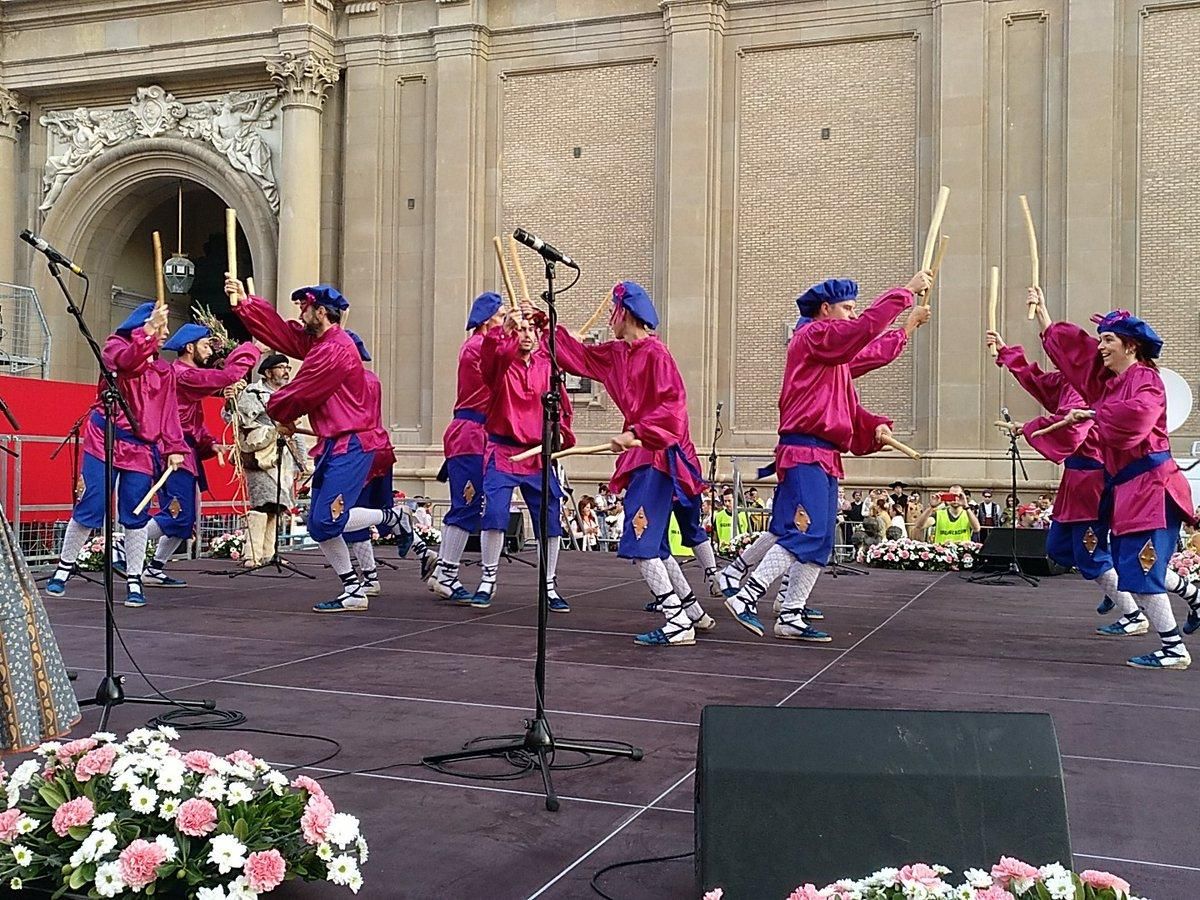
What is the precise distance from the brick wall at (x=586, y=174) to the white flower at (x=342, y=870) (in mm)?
17659

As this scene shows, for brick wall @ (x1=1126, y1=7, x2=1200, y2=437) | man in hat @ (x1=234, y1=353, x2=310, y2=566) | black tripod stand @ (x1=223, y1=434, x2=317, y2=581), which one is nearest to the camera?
black tripod stand @ (x1=223, y1=434, x2=317, y2=581)

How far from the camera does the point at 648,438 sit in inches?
277

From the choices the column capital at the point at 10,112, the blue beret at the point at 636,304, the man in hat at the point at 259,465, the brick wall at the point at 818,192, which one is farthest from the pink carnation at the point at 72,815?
the column capital at the point at 10,112

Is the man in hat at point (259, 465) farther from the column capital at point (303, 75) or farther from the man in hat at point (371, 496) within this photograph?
the column capital at point (303, 75)

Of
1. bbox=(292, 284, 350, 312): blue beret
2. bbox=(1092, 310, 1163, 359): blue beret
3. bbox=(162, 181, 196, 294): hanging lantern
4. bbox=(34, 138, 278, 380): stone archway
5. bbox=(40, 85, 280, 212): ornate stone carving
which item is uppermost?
bbox=(40, 85, 280, 212): ornate stone carving

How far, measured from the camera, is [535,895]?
303cm

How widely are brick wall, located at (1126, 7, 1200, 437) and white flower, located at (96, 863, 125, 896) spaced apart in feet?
58.8

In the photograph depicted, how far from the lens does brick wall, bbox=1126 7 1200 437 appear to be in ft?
59.2

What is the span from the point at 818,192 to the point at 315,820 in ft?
58.7

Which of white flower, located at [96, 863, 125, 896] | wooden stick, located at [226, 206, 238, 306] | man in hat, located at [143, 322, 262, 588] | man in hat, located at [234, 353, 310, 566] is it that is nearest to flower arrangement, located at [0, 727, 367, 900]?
white flower, located at [96, 863, 125, 896]

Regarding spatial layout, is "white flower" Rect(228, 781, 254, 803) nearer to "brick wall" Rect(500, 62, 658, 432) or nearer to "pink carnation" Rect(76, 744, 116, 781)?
"pink carnation" Rect(76, 744, 116, 781)

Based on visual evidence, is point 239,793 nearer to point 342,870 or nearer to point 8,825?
point 342,870

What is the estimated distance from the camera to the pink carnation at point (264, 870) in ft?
8.79

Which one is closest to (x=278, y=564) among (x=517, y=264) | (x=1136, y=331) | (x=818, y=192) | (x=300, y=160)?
(x=517, y=264)
